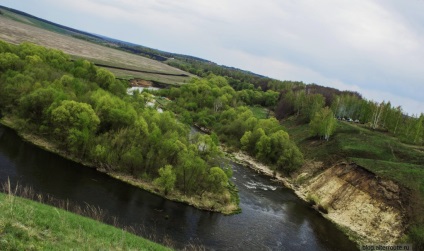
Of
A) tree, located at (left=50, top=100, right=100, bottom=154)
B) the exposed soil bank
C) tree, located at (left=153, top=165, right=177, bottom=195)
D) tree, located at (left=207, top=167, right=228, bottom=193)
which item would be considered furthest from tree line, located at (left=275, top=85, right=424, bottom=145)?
tree, located at (left=50, top=100, right=100, bottom=154)

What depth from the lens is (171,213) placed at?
164ft

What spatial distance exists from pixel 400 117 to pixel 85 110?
9162cm

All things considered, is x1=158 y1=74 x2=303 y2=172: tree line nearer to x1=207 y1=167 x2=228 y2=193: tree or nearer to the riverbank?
x1=207 y1=167 x2=228 y2=193: tree

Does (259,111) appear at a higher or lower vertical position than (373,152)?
lower

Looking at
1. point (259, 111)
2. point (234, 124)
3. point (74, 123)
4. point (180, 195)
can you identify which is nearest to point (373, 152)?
point (234, 124)

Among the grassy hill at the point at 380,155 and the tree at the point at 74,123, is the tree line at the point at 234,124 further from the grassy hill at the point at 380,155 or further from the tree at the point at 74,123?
the tree at the point at 74,123

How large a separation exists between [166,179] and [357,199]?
39.3m

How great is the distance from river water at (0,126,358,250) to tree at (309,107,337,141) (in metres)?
39.7

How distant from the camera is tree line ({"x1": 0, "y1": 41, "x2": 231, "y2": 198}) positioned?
59000 millimetres

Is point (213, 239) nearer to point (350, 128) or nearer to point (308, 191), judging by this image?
point (308, 191)

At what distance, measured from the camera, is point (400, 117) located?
342 ft

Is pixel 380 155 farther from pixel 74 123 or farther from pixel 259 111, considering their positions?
pixel 259 111

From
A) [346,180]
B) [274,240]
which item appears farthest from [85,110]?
[346,180]

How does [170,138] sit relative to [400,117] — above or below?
below
